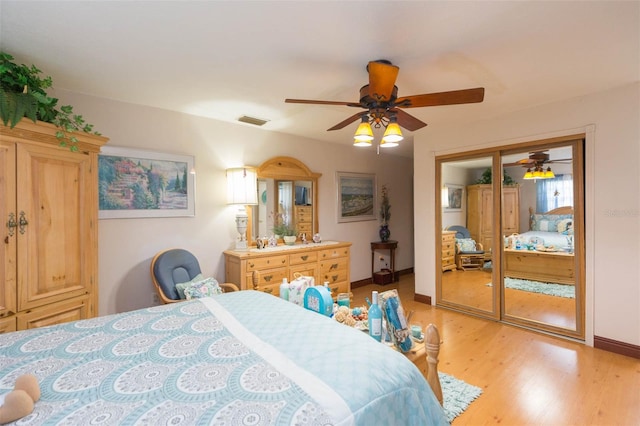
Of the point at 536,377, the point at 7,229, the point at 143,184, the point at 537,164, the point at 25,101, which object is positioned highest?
the point at 25,101

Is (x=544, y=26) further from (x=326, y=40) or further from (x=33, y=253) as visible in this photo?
(x=33, y=253)

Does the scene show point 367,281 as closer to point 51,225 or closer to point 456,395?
point 456,395

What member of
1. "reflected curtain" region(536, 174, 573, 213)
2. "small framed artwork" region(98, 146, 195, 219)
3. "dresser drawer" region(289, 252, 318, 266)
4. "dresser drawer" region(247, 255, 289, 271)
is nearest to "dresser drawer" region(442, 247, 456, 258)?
"reflected curtain" region(536, 174, 573, 213)

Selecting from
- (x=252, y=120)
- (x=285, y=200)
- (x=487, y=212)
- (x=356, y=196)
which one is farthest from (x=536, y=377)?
(x=252, y=120)

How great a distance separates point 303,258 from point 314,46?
252cm

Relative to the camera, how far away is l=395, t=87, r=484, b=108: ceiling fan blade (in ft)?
6.32

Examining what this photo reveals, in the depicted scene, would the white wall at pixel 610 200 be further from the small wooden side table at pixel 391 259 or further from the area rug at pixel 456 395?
the small wooden side table at pixel 391 259

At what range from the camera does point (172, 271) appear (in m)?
2.98

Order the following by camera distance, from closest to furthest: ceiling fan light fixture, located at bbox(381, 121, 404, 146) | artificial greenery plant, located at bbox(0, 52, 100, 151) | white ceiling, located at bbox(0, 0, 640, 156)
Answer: white ceiling, located at bbox(0, 0, 640, 156) → artificial greenery plant, located at bbox(0, 52, 100, 151) → ceiling fan light fixture, located at bbox(381, 121, 404, 146)

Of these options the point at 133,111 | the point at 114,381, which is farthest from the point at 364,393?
the point at 133,111

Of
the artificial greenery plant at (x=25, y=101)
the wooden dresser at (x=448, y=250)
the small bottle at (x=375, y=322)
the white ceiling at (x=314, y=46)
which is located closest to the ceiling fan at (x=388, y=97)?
the white ceiling at (x=314, y=46)

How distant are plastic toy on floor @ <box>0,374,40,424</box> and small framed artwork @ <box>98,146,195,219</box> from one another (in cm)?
229

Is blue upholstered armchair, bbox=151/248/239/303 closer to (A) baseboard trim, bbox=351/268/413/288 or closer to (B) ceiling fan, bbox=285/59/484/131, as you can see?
(B) ceiling fan, bbox=285/59/484/131

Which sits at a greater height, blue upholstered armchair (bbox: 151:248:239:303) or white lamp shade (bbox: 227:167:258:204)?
white lamp shade (bbox: 227:167:258:204)
